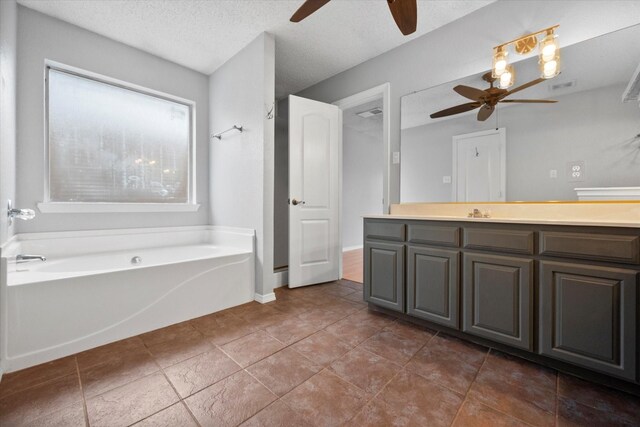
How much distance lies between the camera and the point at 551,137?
181cm

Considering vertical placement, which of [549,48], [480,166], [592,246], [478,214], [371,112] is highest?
[371,112]

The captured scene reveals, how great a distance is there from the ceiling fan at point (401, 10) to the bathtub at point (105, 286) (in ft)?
6.27

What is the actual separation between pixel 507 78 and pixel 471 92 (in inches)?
9.5

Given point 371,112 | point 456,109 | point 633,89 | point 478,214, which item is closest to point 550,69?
point 633,89

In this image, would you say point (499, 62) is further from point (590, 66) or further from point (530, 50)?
point (590, 66)

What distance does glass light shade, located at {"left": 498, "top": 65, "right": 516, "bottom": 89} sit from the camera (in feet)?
6.48

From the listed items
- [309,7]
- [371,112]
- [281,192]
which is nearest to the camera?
[309,7]

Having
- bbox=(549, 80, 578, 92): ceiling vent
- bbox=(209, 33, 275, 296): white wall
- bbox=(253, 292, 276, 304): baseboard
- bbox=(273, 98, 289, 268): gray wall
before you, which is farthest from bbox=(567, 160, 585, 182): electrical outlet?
bbox=(273, 98, 289, 268): gray wall

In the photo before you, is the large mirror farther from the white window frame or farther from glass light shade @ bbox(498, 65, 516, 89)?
the white window frame

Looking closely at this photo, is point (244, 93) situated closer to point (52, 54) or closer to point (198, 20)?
point (198, 20)

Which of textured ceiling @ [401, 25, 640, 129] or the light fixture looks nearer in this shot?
textured ceiling @ [401, 25, 640, 129]

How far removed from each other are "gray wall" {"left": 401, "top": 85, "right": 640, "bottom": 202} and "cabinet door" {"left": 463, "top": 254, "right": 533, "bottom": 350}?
0.65m

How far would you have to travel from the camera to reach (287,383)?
135cm

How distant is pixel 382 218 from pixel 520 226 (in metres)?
0.92
